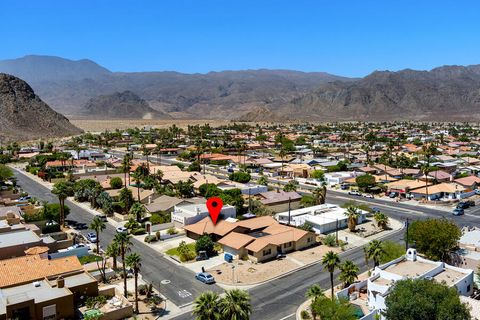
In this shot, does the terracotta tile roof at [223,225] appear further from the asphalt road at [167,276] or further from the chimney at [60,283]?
the chimney at [60,283]

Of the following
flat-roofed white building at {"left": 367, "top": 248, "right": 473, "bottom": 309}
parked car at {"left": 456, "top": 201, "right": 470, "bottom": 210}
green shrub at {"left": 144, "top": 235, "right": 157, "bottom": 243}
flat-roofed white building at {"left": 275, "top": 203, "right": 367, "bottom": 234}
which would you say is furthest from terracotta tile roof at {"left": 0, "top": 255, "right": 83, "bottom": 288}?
parked car at {"left": 456, "top": 201, "right": 470, "bottom": 210}

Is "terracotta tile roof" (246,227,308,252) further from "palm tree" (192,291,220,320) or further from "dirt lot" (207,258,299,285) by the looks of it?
"palm tree" (192,291,220,320)

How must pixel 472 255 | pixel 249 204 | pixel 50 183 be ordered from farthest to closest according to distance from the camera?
pixel 50 183 → pixel 249 204 → pixel 472 255

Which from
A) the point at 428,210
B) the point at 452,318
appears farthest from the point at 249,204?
the point at 452,318

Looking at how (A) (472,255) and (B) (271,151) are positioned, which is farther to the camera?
(B) (271,151)

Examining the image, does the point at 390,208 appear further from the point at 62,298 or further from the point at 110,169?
the point at 110,169

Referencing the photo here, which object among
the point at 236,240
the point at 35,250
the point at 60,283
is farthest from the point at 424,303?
the point at 35,250

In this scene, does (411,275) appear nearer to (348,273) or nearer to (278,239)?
(348,273)

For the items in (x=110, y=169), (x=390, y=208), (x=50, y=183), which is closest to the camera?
(x=390, y=208)
